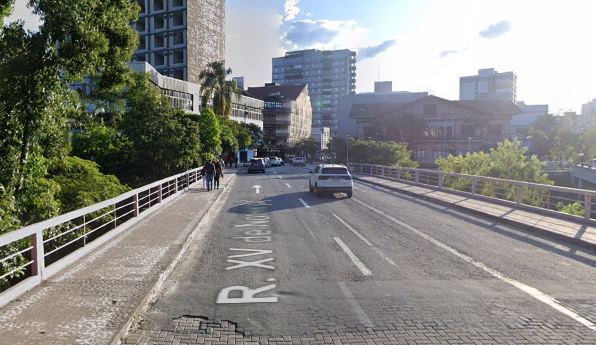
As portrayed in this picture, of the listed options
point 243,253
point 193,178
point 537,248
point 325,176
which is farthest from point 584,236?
point 193,178

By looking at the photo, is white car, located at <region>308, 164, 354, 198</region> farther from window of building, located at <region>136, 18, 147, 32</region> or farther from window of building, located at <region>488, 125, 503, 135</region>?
window of building, located at <region>136, 18, 147, 32</region>

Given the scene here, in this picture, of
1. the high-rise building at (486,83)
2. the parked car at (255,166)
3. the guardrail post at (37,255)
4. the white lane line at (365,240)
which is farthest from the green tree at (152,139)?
the high-rise building at (486,83)

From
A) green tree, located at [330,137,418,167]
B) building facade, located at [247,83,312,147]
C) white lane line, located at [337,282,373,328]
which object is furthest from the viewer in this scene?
building facade, located at [247,83,312,147]

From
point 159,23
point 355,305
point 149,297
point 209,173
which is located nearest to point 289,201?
point 209,173

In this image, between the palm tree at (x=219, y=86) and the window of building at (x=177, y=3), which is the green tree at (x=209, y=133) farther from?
the window of building at (x=177, y=3)

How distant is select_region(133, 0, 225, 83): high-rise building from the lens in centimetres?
7462

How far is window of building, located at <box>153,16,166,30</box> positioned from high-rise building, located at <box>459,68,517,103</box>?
426 feet

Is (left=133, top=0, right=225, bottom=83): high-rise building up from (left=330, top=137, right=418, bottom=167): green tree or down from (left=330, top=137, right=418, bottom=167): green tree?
up

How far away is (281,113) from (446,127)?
165ft

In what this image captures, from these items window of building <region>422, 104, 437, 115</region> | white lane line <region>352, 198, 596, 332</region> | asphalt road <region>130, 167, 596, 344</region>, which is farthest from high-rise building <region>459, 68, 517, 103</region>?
white lane line <region>352, 198, 596, 332</region>

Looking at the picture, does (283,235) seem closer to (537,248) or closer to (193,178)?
(537,248)

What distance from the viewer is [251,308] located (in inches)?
242

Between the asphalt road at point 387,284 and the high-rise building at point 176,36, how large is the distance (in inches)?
2656

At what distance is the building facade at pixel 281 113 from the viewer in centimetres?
11356
